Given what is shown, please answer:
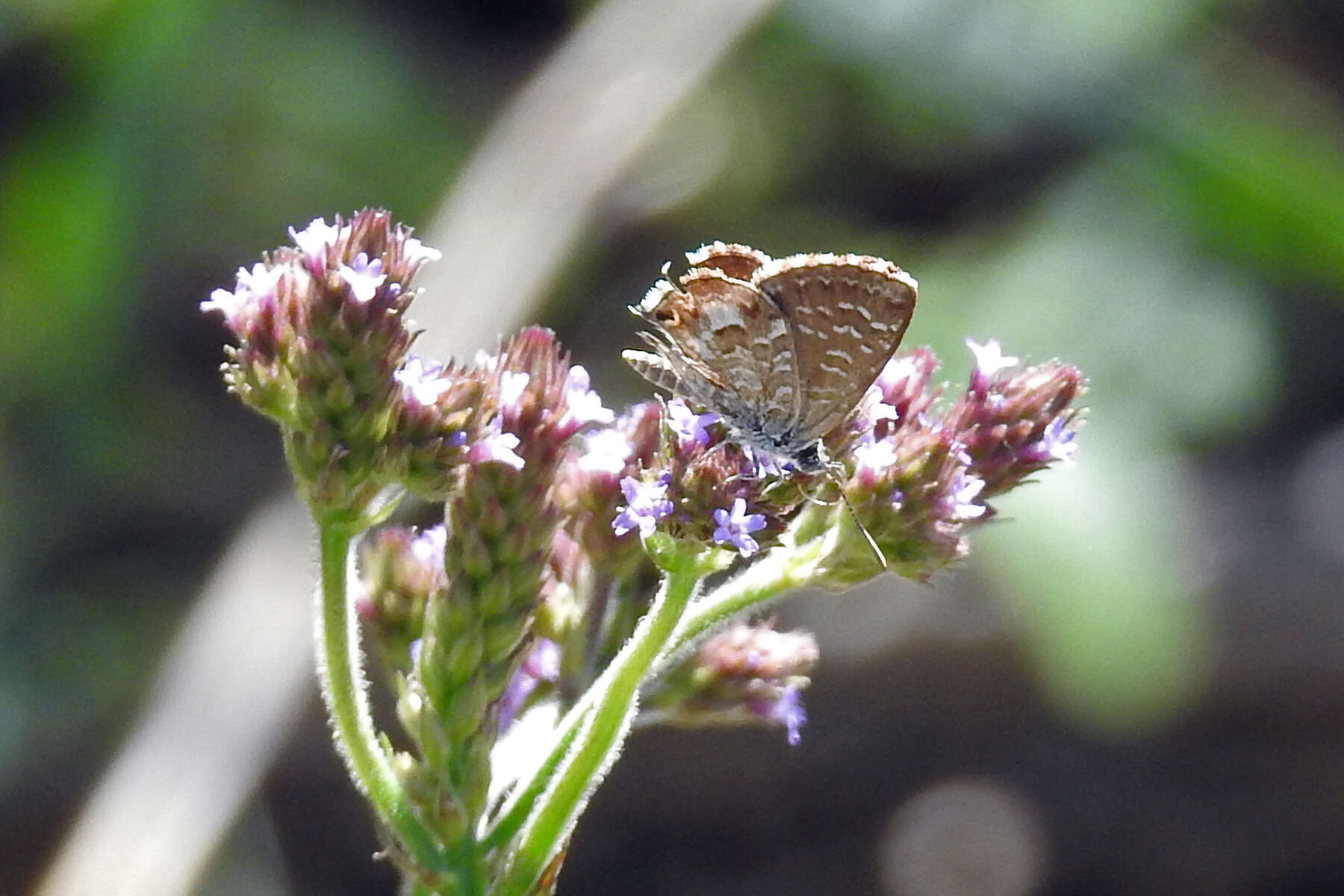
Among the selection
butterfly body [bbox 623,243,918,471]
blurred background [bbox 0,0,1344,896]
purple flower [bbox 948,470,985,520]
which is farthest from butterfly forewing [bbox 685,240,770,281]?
blurred background [bbox 0,0,1344,896]

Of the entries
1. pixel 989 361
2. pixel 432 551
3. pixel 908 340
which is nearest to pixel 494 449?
pixel 432 551

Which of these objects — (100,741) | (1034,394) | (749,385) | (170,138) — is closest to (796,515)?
(749,385)

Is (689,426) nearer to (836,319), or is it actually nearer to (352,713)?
(836,319)

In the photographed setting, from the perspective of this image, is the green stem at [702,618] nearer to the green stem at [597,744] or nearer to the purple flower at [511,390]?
the green stem at [597,744]

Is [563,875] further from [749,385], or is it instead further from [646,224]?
[749,385]

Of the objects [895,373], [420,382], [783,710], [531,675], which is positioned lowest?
[783,710]

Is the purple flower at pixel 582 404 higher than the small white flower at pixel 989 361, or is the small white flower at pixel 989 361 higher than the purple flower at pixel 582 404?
the purple flower at pixel 582 404

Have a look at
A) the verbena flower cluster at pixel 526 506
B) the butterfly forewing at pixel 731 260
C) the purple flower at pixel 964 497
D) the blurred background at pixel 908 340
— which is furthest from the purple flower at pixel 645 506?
the blurred background at pixel 908 340
